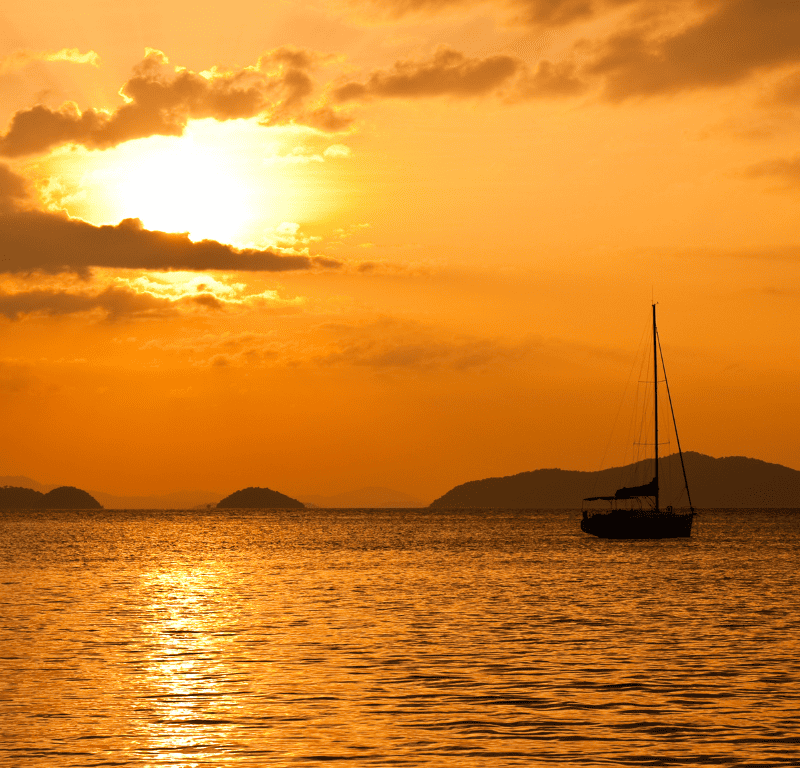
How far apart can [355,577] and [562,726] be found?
5066 centimetres

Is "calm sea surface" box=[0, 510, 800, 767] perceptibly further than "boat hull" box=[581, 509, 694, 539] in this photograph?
No

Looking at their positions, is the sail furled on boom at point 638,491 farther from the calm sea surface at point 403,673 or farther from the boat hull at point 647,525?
the calm sea surface at point 403,673

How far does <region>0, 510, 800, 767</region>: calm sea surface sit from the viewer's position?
77.5 feet

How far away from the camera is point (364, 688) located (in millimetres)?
30328

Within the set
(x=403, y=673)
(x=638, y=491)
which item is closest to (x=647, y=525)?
(x=638, y=491)

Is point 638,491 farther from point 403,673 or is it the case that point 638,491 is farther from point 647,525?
point 403,673

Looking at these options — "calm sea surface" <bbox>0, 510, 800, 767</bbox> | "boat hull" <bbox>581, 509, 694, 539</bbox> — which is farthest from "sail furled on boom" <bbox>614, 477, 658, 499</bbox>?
"calm sea surface" <bbox>0, 510, 800, 767</bbox>

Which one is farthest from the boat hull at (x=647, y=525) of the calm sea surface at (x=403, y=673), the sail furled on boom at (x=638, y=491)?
the calm sea surface at (x=403, y=673)

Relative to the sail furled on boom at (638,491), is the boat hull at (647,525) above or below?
below

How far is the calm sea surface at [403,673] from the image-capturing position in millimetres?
23609

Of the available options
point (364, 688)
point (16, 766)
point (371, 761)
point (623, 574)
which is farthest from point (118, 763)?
point (623, 574)

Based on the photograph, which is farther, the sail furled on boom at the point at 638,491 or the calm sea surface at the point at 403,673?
the sail furled on boom at the point at 638,491

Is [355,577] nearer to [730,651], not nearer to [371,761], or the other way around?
[730,651]

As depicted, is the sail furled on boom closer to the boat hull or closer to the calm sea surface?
the boat hull
